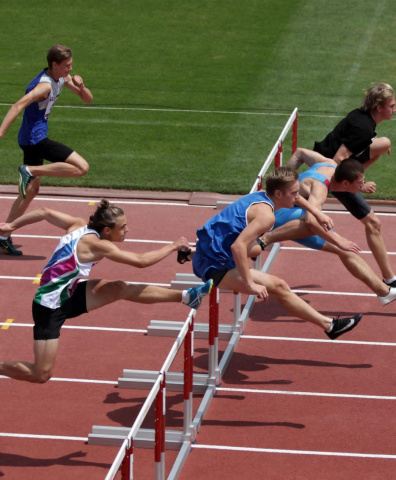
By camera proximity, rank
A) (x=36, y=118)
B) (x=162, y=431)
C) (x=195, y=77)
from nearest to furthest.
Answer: (x=162, y=431) → (x=36, y=118) → (x=195, y=77)

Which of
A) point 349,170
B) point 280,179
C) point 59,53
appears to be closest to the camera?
point 280,179

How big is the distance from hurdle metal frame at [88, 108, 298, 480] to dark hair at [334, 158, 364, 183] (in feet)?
2.65

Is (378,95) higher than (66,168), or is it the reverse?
(378,95)

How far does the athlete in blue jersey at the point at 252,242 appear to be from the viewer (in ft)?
27.0

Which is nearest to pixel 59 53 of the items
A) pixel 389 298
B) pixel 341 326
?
pixel 389 298

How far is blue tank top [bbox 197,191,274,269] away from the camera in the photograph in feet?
27.5

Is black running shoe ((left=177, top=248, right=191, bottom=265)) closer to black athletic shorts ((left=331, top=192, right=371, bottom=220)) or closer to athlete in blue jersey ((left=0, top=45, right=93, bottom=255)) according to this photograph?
black athletic shorts ((left=331, top=192, right=371, bottom=220))

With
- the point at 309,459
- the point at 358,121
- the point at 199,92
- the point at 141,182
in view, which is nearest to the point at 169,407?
the point at 309,459

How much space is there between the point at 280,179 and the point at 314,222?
106 cm

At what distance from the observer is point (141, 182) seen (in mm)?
13969

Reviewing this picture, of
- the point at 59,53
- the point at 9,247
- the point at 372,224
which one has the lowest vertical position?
the point at 9,247

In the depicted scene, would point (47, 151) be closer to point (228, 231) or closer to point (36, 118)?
point (36, 118)

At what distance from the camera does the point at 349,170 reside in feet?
30.7

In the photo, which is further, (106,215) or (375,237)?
(375,237)
